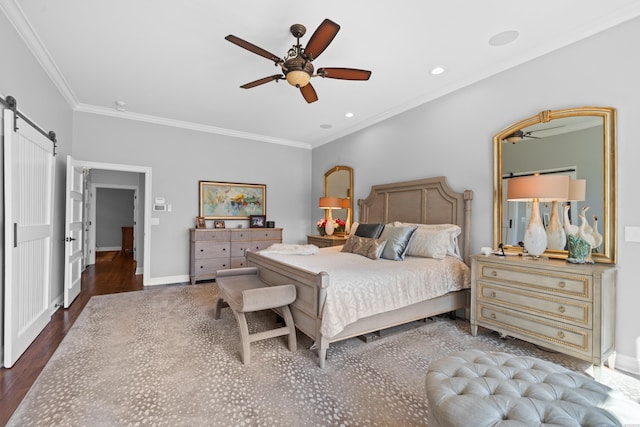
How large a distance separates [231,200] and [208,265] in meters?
1.36

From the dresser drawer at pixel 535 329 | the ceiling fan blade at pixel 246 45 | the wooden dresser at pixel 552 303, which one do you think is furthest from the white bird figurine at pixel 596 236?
the ceiling fan blade at pixel 246 45

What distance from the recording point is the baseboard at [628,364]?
225 centimetres

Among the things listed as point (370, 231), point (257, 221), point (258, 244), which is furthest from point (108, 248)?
point (370, 231)

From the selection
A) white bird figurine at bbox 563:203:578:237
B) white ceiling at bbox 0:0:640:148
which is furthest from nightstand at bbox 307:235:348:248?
white bird figurine at bbox 563:203:578:237

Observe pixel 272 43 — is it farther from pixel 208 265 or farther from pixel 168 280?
pixel 168 280

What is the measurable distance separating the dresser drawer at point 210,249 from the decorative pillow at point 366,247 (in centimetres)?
248

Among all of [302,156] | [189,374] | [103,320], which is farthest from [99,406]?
[302,156]

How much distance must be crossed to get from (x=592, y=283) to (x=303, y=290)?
221 centimetres

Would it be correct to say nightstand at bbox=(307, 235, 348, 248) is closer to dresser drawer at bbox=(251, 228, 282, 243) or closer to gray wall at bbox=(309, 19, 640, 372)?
dresser drawer at bbox=(251, 228, 282, 243)

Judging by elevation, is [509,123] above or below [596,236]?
above

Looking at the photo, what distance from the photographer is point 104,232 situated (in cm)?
951

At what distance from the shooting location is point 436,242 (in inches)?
132

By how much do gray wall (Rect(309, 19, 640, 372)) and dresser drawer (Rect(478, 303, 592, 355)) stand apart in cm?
44

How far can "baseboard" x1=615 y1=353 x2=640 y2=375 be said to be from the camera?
2248mm
